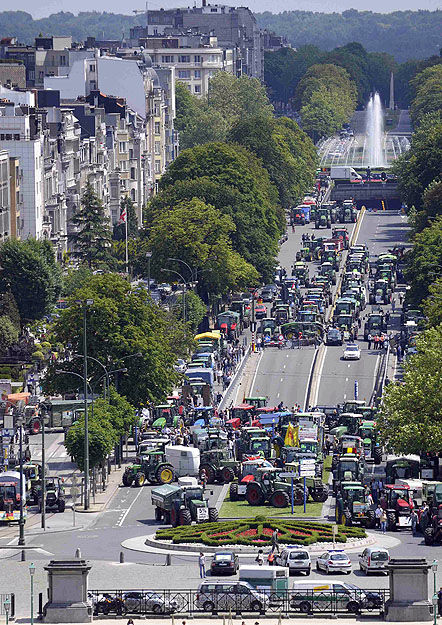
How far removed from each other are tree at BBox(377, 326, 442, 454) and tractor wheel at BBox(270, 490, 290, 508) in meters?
8.51

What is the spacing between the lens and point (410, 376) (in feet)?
411

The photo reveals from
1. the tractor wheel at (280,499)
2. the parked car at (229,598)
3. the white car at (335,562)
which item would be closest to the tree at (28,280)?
the tractor wheel at (280,499)

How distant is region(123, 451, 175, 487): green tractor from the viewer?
408 feet

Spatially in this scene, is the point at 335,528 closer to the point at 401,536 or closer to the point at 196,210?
the point at 401,536

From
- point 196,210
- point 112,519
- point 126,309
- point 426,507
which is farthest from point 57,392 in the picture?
point 196,210

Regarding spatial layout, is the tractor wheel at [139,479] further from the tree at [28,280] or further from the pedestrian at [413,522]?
the tree at [28,280]

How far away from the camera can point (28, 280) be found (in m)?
176

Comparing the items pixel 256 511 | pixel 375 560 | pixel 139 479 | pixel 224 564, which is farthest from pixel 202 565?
pixel 139 479

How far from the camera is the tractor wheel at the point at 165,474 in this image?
4887 inches

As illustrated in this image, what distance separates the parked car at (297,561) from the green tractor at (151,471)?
26956 millimetres

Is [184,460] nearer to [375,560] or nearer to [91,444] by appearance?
[91,444]

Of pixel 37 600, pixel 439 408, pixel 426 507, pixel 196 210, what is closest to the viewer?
pixel 37 600

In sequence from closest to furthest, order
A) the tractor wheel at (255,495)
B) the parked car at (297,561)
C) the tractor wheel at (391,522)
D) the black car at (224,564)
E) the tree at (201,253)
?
1. the black car at (224,564)
2. the parked car at (297,561)
3. the tractor wheel at (391,522)
4. the tractor wheel at (255,495)
5. the tree at (201,253)

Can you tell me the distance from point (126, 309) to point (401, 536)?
3761 cm
